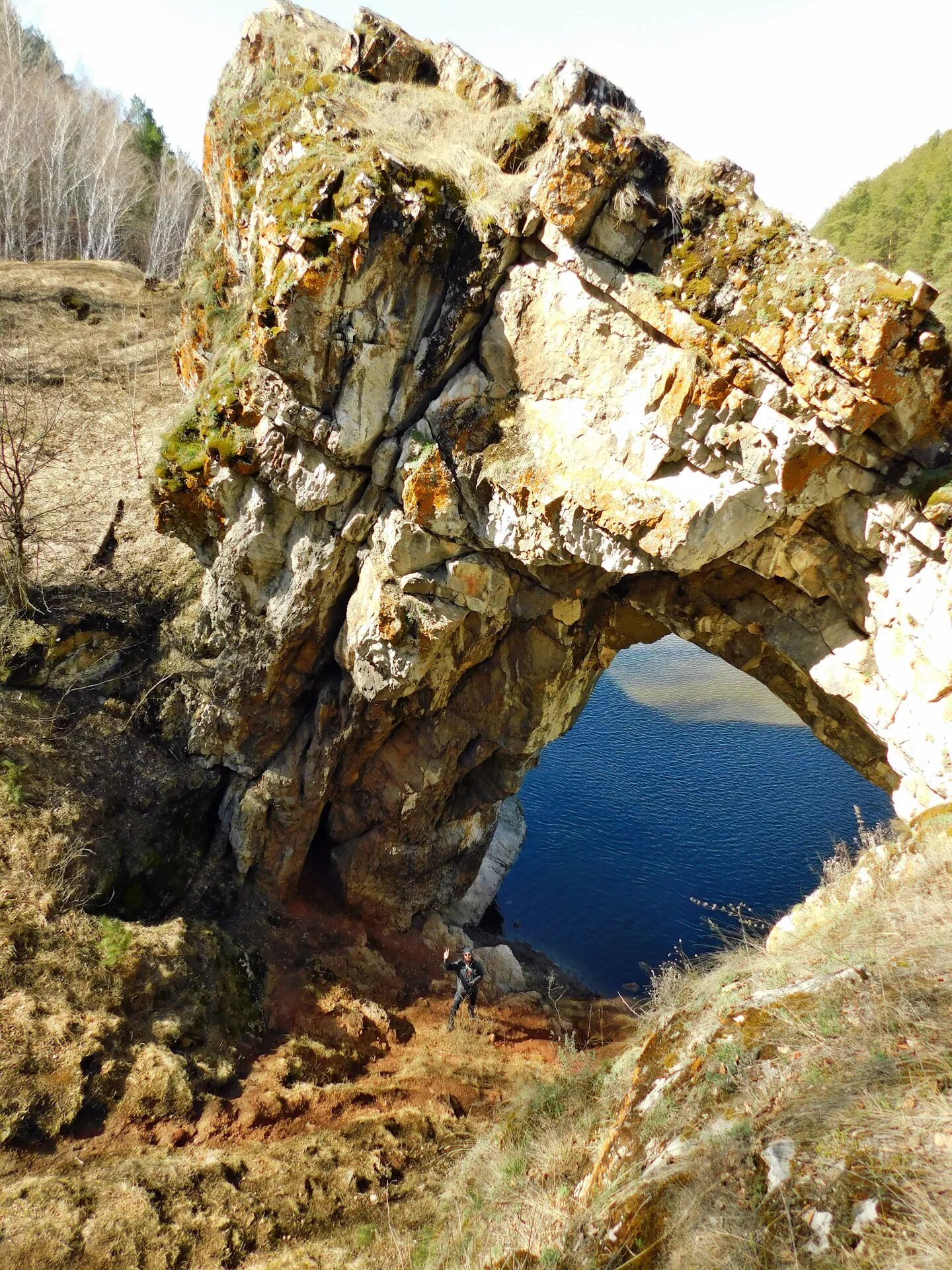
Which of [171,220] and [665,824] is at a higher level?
[171,220]

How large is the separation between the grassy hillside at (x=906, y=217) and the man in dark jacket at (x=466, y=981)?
24041 mm

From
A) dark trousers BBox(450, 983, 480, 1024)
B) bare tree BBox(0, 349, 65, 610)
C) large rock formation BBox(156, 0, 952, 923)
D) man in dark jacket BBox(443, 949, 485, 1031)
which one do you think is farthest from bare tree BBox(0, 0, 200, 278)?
dark trousers BBox(450, 983, 480, 1024)

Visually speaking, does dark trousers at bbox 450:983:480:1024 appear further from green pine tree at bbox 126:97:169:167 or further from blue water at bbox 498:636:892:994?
green pine tree at bbox 126:97:169:167

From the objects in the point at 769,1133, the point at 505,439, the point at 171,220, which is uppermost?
the point at 171,220

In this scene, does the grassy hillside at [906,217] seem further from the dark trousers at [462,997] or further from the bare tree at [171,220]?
the bare tree at [171,220]

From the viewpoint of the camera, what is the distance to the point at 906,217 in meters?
30.9

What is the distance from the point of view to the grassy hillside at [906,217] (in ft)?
88.9

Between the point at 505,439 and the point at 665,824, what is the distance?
15646mm

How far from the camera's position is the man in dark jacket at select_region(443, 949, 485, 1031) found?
11.6 meters

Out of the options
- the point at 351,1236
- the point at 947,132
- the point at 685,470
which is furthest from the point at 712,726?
the point at 947,132

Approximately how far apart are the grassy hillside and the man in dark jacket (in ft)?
78.9

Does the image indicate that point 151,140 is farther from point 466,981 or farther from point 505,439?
point 466,981

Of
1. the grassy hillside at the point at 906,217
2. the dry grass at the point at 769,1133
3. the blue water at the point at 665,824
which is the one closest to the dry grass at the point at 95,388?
the dry grass at the point at 769,1133

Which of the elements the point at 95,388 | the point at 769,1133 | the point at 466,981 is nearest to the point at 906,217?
the point at 95,388
